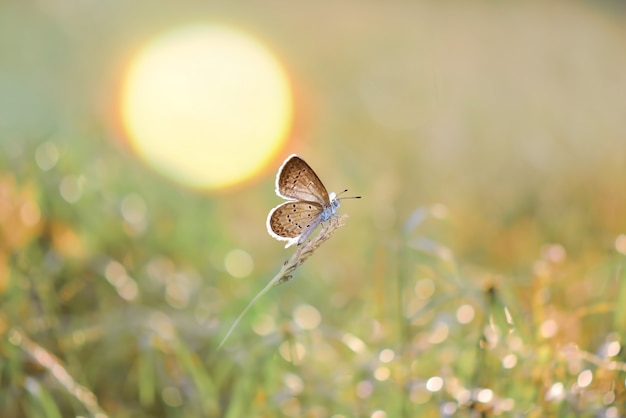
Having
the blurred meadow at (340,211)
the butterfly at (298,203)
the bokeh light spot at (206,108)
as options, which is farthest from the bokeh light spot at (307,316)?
the bokeh light spot at (206,108)

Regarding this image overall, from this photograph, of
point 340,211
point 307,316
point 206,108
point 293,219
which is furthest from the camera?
point 206,108

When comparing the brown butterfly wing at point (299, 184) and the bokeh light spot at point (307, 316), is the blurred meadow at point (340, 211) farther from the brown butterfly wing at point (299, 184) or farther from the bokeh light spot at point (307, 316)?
the brown butterfly wing at point (299, 184)

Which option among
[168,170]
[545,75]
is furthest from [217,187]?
[545,75]

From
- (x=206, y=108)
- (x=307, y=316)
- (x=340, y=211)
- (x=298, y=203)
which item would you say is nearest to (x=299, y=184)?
(x=298, y=203)

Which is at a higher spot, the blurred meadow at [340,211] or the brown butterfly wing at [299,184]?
the brown butterfly wing at [299,184]

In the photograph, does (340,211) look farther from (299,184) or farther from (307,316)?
(299,184)

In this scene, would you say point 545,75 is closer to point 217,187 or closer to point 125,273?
point 217,187

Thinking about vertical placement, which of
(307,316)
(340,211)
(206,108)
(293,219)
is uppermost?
(293,219)
